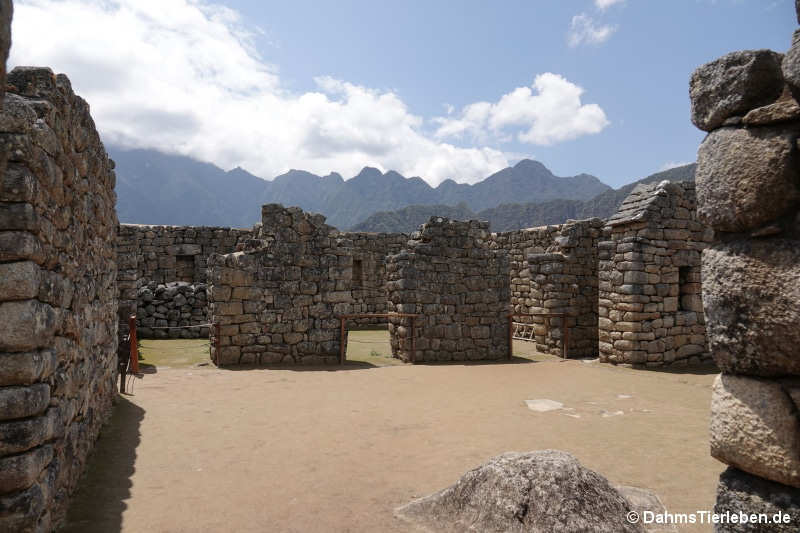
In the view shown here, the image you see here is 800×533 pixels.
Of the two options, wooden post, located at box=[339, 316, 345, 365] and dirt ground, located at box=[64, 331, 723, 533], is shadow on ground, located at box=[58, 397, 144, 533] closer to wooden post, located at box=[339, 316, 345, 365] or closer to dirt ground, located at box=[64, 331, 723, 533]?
dirt ground, located at box=[64, 331, 723, 533]

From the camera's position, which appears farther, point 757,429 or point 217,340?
point 217,340

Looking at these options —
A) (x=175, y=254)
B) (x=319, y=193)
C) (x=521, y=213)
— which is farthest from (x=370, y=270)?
(x=319, y=193)

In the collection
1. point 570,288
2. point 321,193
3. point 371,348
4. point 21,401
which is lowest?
point 371,348

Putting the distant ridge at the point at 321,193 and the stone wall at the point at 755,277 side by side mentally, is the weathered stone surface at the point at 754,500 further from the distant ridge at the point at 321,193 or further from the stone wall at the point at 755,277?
the distant ridge at the point at 321,193

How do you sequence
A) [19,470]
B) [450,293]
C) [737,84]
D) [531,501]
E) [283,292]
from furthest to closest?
[450,293] → [283,292] → [531,501] → [19,470] → [737,84]

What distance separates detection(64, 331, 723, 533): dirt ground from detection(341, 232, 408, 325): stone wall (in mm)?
11125

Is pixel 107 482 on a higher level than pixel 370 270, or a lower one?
lower

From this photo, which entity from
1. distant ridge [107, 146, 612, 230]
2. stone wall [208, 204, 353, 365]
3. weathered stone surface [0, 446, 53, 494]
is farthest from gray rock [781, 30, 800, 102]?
distant ridge [107, 146, 612, 230]

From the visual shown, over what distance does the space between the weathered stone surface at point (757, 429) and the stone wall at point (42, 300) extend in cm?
328

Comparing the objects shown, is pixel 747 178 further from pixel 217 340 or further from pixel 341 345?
pixel 217 340

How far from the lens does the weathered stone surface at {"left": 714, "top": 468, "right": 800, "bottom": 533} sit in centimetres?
211

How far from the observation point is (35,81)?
3355 mm

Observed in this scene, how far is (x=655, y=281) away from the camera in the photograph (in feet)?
37.0

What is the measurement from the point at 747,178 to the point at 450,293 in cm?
1025
